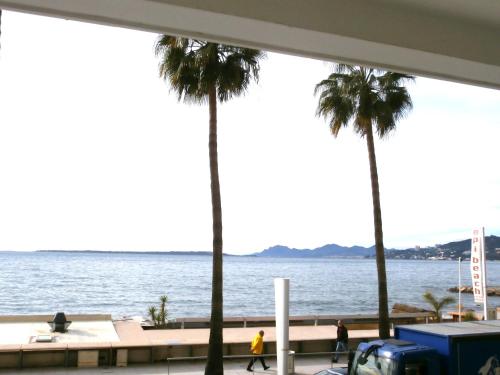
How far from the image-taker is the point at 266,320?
99.3ft

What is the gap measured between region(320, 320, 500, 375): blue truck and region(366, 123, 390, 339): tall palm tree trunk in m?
8.45

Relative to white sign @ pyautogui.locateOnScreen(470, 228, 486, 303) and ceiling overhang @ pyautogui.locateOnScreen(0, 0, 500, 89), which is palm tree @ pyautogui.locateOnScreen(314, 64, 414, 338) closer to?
white sign @ pyautogui.locateOnScreen(470, 228, 486, 303)

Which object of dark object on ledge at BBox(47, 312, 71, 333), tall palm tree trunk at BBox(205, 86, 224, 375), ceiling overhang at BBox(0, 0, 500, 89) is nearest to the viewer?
ceiling overhang at BBox(0, 0, 500, 89)

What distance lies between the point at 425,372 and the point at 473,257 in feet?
42.5

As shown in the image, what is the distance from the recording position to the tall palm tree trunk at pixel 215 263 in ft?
51.1

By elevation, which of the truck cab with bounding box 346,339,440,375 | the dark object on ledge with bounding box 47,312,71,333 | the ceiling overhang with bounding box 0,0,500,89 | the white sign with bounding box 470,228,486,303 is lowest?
the dark object on ledge with bounding box 47,312,71,333

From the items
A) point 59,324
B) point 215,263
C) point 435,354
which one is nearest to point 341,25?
point 435,354

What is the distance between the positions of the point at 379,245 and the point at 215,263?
22.6ft

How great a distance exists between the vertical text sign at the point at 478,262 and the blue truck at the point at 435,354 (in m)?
10.6

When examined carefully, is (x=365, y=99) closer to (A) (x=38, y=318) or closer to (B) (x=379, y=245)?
(B) (x=379, y=245)

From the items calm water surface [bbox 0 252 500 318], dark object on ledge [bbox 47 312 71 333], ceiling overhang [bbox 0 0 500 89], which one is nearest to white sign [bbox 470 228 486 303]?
dark object on ledge [bbox 47 312 71 333]

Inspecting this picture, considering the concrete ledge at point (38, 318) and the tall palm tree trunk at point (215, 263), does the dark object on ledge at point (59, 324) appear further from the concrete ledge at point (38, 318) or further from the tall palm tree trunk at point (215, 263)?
the tall palm tree trunk at point (215, 263)

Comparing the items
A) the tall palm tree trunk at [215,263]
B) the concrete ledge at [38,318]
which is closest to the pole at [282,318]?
the tall palm tree trunk at [215,263]

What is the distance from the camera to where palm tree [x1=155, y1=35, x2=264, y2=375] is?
54.7ft
